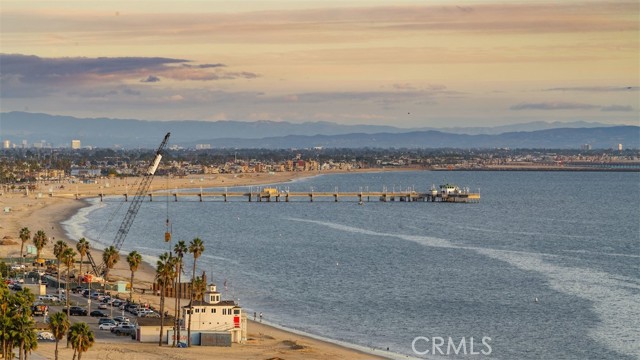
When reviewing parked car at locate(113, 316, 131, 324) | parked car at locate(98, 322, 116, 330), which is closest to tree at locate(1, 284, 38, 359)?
parked car at locate(98, 322, 116, 330)

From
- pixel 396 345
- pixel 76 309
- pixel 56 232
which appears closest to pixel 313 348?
pixel 396 345

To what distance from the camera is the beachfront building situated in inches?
3202

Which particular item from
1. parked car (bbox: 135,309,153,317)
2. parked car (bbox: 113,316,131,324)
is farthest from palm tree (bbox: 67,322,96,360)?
parked car (bbox: 135,309,153,317)

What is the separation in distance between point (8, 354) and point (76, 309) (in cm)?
2732

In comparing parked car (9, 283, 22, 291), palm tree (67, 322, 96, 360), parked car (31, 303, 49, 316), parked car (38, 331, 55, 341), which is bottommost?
parked car (38, 331, 55, 341)

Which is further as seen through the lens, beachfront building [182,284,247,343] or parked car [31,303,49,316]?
parked car [31,303,49,316]

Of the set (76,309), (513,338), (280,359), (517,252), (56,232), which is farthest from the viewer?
(56,232)

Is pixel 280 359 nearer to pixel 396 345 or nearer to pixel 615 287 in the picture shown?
pixel 396 345

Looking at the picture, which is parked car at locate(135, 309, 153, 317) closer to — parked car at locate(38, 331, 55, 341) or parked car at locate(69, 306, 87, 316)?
parked car at locate(69, 306, 87, 316)

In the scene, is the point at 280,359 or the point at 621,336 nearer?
the point at 280,359

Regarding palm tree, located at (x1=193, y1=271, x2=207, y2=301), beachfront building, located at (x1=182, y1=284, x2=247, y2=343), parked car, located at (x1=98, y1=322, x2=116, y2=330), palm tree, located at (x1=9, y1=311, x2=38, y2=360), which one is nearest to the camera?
palm tree, located at (x1=9, y1=311, x2=38, y2=360)

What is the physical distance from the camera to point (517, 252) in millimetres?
151375

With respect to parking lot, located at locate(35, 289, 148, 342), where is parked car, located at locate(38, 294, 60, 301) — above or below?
above

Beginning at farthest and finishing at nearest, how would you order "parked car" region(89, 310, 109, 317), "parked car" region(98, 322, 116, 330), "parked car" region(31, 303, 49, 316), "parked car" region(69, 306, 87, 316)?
1. "parked car" region(69, 306, 87, 316)
2. "parked car" region(89, 310, 109, 317)
3. "parked car" region(31, 303, 49, 316)
4. "parked car" region(98, 322, 116, 330)
